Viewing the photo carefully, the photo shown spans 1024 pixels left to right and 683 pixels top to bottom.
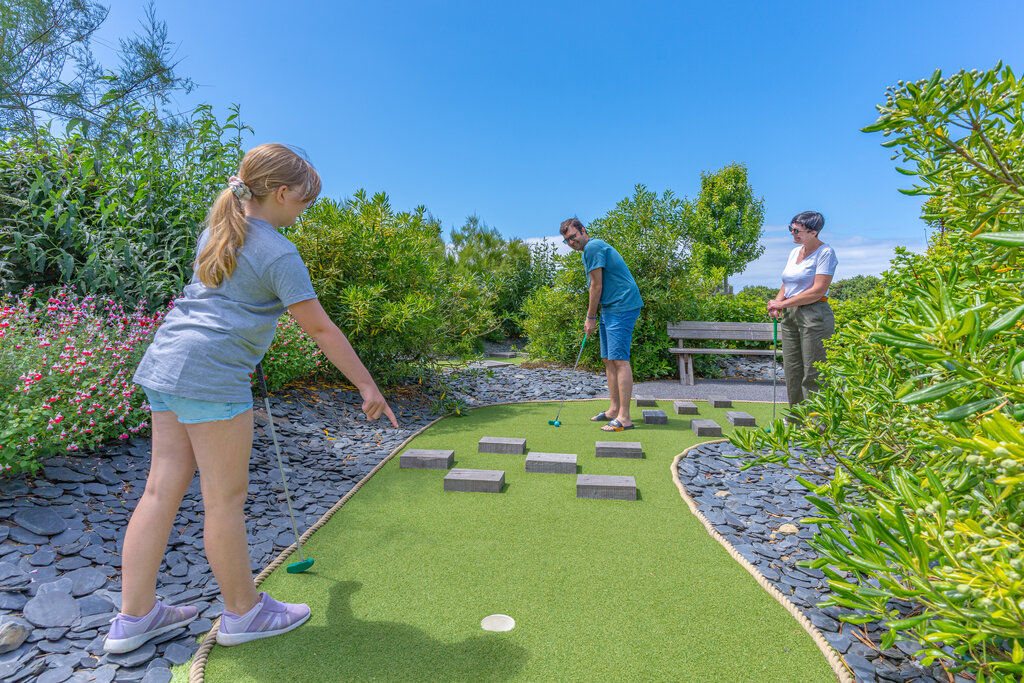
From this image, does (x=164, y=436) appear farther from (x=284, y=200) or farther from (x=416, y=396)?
(x=416, y=396)

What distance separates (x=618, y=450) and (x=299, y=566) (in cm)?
252

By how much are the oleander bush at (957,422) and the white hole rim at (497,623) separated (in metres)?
1.27

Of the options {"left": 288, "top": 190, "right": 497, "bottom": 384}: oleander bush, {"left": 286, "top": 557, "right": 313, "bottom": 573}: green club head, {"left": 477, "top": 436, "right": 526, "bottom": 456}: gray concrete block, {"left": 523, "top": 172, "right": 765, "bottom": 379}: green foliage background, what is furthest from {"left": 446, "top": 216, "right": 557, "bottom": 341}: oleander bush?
{"left": 286, "top": 557, "right": 313, "bottom": 573}: green club head

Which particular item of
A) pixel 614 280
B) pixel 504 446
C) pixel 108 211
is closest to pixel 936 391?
pixel 504 446

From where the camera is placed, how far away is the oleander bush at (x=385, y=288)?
219 inches

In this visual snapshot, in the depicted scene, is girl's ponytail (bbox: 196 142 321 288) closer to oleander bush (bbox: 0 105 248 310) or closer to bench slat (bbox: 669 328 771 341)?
oleander bush (bbox: 0 105 248 310)

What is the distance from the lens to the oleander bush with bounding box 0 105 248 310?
432 cm

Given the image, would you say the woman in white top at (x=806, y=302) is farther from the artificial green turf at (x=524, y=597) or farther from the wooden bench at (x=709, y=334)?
the wooden bench at (x=709, y=334)

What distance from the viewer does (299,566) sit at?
8.11ft

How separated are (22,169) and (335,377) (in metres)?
3.33

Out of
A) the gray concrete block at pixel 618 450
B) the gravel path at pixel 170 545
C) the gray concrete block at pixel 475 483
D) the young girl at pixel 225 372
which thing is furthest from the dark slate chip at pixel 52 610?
the gray concrete block at pixel 618 450

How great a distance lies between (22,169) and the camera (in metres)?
4.85

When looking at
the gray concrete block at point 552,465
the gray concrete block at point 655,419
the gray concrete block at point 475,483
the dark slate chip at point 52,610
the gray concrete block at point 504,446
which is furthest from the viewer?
the gray concrete block at point 655,419

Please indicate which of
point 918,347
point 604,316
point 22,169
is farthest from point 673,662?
point 22,169
